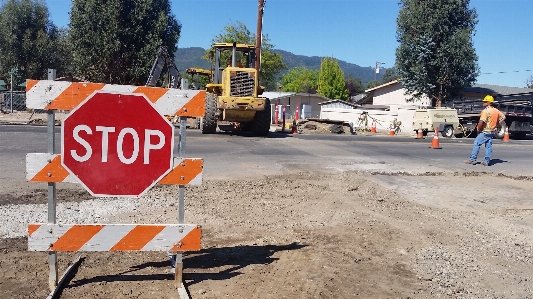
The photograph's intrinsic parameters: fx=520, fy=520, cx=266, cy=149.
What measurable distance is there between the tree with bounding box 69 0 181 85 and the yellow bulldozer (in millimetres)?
18018

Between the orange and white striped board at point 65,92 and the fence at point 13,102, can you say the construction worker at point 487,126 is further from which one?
the fence at point 13,102

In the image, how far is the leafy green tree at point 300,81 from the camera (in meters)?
106

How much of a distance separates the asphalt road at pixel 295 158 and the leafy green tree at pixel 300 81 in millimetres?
87464

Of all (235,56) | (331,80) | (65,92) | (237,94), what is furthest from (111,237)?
(331,80)

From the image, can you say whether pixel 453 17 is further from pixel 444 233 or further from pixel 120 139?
pixel 120 139

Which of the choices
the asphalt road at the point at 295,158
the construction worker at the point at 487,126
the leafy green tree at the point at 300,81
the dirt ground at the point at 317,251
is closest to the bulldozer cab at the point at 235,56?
the asphalt road at the point at 295,158

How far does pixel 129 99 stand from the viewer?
170 inches

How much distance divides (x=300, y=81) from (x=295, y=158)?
312 feet

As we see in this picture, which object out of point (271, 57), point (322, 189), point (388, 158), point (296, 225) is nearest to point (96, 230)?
point (296, 225)

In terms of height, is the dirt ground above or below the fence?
below

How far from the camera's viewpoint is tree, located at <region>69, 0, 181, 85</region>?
36875 mm

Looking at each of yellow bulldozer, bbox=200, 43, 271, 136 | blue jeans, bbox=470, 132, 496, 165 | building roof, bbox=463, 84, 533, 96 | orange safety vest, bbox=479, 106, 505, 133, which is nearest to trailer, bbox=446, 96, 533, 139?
yellow bulldozer, bbox=200, 43, 271, 136

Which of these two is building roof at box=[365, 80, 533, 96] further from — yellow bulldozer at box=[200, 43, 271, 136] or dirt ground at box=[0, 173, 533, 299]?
dirt ground at box=[0, 173, 533, 299]

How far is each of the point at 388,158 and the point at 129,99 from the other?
11877 millimetres
